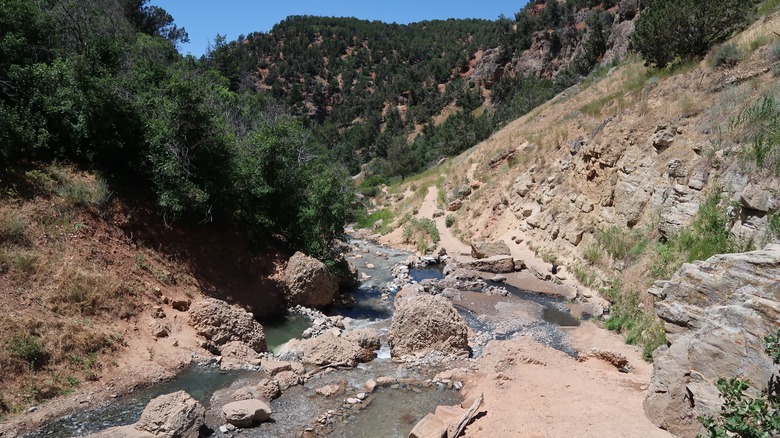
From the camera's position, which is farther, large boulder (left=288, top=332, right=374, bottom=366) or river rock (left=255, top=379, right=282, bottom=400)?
large boulder (left=288, top=332, right=374, bottom=366)

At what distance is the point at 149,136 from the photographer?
45.8ft

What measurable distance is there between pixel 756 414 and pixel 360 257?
19618 millimetres

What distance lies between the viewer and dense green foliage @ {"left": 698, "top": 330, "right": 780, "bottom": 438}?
564 centimetres

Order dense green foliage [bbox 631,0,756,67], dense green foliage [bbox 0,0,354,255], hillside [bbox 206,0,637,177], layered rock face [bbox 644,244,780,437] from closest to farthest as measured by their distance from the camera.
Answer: layered rock face [bbox 644,244,780,437], dense green foliage [bbox 0,0,354,255], dense green foliage [bbox 631,0,756,67], hillside [bbox 206,0,637,177]

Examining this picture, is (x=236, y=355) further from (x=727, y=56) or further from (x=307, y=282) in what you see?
(x=727, y=56)

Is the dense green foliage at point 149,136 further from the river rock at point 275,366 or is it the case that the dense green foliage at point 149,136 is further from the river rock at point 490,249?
the river rock at point 490,249

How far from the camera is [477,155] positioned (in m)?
33.8

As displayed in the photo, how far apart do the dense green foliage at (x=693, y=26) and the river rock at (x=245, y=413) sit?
75.8ft

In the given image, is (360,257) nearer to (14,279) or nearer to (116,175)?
(116,175)

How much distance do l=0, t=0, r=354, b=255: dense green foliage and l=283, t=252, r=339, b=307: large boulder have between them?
116 centimetres

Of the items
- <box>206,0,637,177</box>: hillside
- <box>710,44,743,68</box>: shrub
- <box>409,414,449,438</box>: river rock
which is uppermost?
<box>206,0,637,177</box>: hillside

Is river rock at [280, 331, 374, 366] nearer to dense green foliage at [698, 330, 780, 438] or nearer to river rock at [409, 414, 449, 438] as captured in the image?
river rock at [409, 414, 449, 438]

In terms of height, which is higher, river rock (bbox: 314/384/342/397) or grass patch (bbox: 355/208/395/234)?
grass patch (bbox: 355/208/395/234)

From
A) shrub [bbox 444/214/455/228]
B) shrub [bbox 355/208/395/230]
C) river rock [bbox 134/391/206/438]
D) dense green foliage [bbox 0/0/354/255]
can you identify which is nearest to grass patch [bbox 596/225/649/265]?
dense green foliage [bbox 0/0/354/255]
